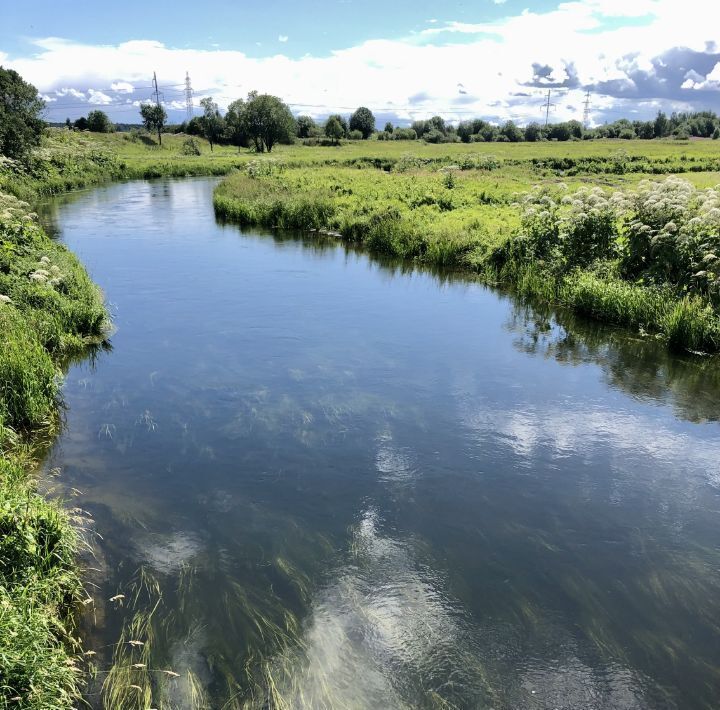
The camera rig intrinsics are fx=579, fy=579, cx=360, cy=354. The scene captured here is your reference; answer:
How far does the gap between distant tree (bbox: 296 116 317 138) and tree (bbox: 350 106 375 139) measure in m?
12.8

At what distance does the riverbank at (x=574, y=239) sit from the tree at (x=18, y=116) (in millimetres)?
29581

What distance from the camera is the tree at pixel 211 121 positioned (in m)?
126

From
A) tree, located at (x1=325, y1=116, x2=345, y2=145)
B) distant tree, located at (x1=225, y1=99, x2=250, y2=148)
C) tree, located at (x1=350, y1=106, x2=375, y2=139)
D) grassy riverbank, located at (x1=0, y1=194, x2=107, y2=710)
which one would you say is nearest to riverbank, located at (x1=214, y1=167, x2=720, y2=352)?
grassy riverbank, located at (x1=0, y1=194, x2=107, y2=710)

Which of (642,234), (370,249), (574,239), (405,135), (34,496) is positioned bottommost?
(34,496)

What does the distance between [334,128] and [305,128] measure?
1601 cm

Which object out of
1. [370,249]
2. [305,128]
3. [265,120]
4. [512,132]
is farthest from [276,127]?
[370,249]

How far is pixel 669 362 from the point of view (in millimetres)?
16562

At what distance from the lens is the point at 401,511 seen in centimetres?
995

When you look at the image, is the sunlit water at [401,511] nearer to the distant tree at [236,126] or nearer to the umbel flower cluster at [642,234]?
the umbel flower cluster at [642,234]

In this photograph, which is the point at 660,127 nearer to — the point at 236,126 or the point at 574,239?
the point at 236,126

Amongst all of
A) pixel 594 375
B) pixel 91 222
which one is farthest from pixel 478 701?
pixel 91 222

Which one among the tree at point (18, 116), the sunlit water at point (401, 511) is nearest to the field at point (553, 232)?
the sunlit water at point (401, 511)

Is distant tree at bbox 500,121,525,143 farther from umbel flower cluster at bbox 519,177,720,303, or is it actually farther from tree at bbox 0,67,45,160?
umbel flower cluster at bbox 519,177,720,303

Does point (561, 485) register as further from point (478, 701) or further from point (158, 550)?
point (158, 550)
